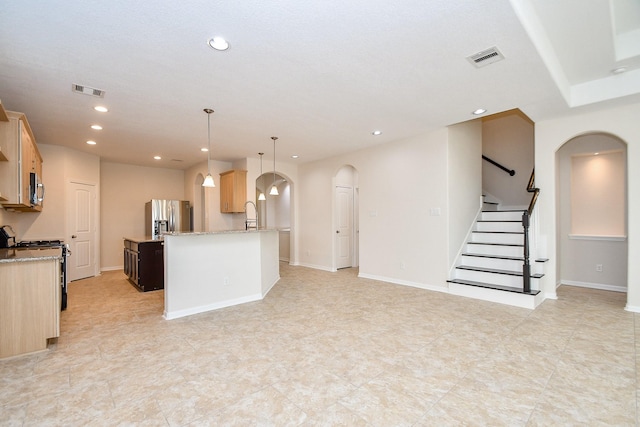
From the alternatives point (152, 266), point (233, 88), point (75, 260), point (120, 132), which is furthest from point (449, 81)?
point (75, 260)

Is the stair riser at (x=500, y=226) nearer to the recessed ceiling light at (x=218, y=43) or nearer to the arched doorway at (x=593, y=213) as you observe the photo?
the arched doorway at (x=593, y=213)

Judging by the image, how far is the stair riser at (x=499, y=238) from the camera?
4.87 m

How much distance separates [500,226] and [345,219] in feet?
10.7

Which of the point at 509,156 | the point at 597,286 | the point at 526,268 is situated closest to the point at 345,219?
the point at 509,156

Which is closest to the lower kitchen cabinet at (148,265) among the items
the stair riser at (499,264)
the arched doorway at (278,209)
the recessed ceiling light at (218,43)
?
the arched doorway at (278,209)

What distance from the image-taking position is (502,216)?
18.0ft

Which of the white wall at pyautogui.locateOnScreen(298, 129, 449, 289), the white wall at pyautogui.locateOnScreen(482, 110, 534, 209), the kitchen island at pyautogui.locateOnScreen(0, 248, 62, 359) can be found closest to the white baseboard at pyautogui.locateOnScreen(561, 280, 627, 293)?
the white wall at pyautogui.locateOnScreen(482, 110, 534, 209)

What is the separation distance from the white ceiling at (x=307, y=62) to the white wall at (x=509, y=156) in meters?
2.30

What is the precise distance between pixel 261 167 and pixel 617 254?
22.4 ft

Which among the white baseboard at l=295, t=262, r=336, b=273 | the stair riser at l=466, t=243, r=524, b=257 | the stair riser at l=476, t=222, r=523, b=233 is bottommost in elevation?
the white baseboard at l=295, t=262, r=336, b=273

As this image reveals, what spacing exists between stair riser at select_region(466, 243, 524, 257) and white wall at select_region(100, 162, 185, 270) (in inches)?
298

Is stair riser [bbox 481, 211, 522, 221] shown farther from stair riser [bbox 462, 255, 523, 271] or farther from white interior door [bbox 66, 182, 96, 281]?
white interior door [bbox 66, 182, 96, 281]

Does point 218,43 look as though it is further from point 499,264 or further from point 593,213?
point 593,213

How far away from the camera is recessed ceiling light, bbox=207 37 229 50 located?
2.35 metres
